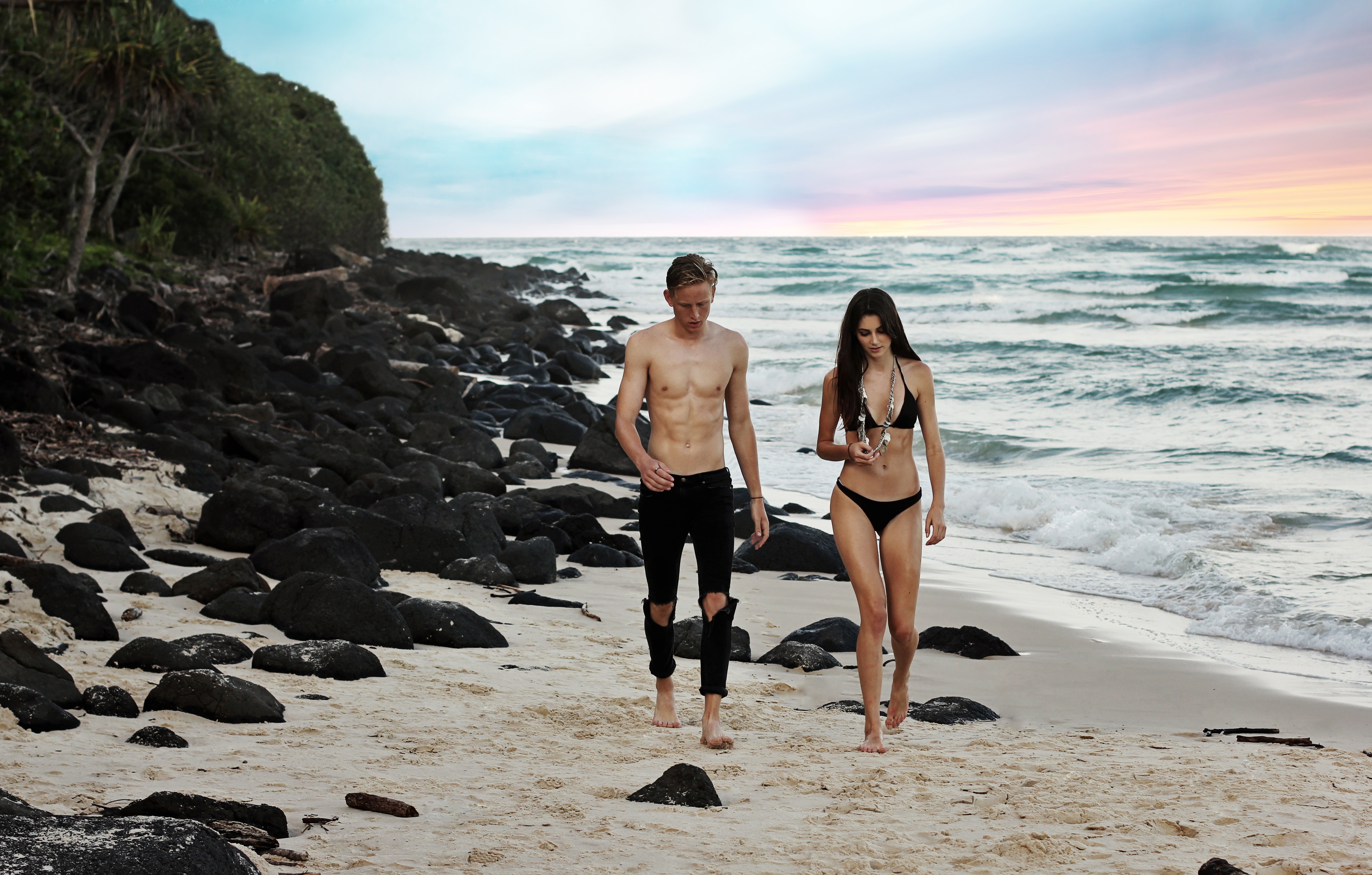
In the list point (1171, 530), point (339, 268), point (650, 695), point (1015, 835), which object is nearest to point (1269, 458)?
point (1171, 530)

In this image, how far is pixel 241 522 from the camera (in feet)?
24.4

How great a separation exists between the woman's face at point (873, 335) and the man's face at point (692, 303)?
634mm

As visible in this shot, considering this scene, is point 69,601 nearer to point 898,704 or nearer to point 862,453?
point 862,453

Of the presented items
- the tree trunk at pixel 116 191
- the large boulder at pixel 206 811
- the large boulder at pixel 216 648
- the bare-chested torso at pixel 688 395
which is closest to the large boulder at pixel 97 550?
the large boulder at pixel 216 648

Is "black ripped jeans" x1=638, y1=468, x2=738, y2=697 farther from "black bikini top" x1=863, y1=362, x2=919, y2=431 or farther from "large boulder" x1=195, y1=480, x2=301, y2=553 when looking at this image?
"large boulder" x1=195, y1=480, x2=301, y2=553

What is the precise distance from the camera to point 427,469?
9.89m

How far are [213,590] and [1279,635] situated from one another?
6.32 metres

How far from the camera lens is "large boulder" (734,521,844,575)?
8656 mm

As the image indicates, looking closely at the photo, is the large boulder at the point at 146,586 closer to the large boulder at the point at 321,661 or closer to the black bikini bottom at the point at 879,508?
the large boulder at the point at 321,661

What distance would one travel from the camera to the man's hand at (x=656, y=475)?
441 centimetres

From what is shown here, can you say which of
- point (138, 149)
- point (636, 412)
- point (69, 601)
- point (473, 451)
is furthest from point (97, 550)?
point (138, 149)

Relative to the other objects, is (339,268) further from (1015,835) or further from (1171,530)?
(1015,835)

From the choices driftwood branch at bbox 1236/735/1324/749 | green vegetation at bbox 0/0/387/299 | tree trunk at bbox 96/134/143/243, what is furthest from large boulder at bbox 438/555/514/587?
tree trunk at bbox 96/134/143/243

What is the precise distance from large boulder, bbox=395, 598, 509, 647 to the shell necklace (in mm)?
2395
